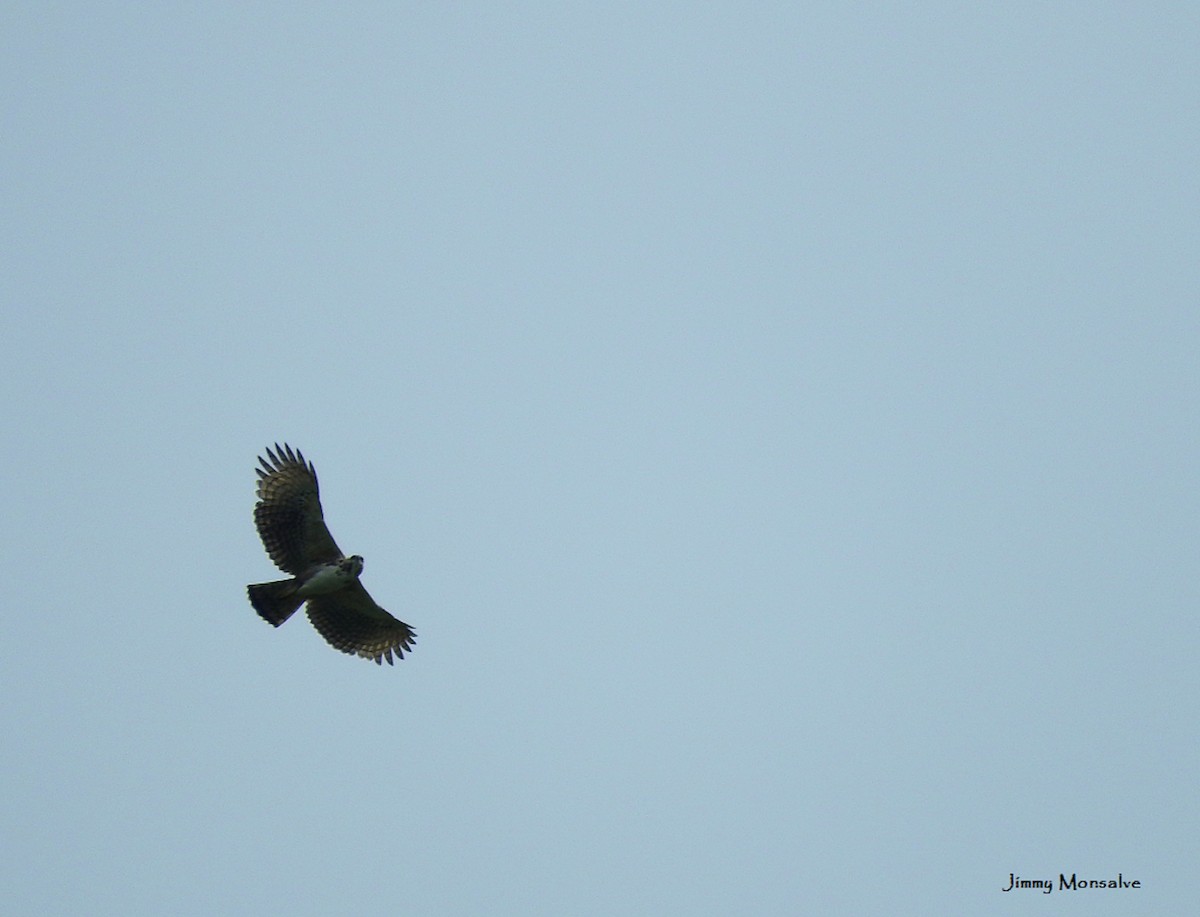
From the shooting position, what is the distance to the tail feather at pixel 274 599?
25.2 m

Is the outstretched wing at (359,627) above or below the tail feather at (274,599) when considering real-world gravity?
above

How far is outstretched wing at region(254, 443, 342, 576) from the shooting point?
25.8 m

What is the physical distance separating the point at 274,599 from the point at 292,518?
4.67ft

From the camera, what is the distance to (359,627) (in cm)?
2750

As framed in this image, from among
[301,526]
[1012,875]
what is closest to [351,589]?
[301,526]

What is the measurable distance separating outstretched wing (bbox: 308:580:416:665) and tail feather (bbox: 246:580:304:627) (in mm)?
1376

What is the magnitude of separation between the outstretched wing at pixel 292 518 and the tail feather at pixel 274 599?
0.46 metres

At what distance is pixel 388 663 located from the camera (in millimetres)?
27625

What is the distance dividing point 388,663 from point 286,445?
4.39 m

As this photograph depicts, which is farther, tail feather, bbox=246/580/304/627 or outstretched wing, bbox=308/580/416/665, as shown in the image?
outstretched wing, bbox=308/580/416/665

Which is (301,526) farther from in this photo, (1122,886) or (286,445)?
(1122,886)

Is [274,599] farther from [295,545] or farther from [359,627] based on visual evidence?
[359,627]

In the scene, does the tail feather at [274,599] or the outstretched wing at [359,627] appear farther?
the outstretched wing at [359,627]

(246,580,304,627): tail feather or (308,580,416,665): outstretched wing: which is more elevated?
(308,580,416,665): outstretched wing
